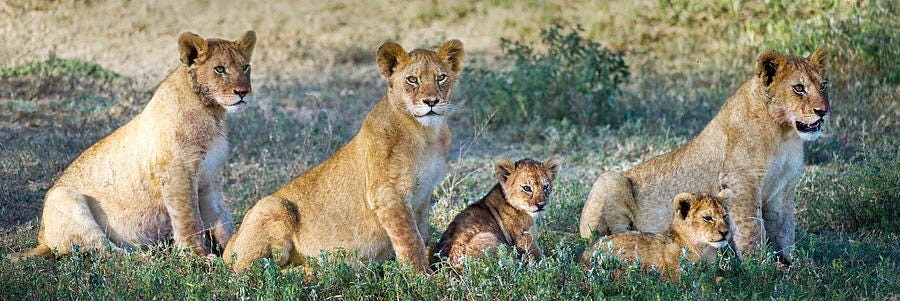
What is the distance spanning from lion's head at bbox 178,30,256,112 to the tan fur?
2.25 feet

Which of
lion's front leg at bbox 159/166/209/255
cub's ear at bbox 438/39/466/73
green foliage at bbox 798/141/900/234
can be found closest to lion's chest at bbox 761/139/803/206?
green foliage at bbox 798/141/900/234

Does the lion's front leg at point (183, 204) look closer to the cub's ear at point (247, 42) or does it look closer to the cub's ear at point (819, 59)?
the cub's ear at point (247, 42)

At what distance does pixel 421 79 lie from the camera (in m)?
6.67

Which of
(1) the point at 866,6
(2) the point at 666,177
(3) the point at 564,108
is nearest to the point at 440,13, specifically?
(3) the point at 564,108

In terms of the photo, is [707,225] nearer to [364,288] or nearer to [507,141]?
[364,288]

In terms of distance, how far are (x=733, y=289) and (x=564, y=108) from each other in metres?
5.53

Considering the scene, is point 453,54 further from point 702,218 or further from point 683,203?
point 702,218

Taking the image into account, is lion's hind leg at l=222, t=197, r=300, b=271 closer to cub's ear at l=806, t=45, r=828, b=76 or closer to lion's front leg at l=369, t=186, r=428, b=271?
lion's front leg at l=369, t=186, r=428, b=271

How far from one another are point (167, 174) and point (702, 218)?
10.7 feet

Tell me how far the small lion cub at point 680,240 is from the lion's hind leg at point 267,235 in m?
1.77

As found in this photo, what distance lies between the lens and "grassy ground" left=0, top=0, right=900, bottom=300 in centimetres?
662

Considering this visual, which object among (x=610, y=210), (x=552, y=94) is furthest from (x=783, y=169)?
(x=552, y=94)

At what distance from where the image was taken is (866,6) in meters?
12.8

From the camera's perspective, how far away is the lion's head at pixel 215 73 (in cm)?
725
